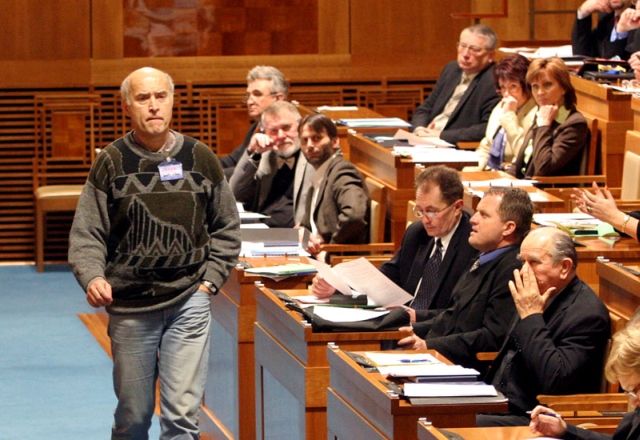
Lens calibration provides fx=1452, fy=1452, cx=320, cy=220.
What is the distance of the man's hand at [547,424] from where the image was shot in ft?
11.9

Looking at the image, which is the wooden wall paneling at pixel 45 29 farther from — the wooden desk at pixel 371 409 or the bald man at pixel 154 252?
the wooden desk at pixel 371 409

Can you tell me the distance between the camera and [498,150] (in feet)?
24.9

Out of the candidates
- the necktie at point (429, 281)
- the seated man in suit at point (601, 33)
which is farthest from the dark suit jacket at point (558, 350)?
the seated man in suit at point (601, 33)

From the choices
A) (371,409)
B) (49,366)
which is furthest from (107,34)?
(371,409)

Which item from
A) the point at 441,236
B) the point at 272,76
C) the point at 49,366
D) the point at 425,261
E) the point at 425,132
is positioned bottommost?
the point at 49,366

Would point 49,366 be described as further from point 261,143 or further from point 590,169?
point 590,169

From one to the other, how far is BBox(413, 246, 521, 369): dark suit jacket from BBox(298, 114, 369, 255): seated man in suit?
1.61 metres

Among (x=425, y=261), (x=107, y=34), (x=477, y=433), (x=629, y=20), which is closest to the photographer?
(x=477, y=433)

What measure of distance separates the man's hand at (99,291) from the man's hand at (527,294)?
1255 millimetres

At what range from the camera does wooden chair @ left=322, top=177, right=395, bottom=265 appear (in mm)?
6375

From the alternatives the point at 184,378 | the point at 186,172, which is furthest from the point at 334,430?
the point at 186,172

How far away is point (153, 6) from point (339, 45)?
55.6 inches

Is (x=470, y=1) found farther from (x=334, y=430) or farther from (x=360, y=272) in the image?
(x=334, y=430)

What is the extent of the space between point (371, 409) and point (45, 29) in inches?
284
